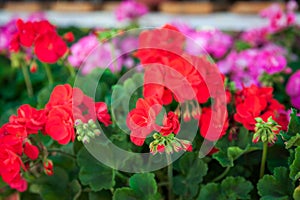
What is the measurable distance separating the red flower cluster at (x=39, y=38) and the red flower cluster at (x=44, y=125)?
19 centimetres

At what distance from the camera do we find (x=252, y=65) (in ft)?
4.96

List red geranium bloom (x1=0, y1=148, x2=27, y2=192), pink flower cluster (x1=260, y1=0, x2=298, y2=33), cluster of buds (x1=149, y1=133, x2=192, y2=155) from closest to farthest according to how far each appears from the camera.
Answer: cluster of buds (x1=149, y1=133, x2=192, y2=155), red geranium bloom (x1=0, y1=148, x2=27, y2=192), pink flower cluster (x1=260, y1=0, x2=298, y2=33)

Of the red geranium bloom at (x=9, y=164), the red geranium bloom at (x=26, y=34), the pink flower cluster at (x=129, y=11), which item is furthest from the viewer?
the pink flower cluster at (x=129, y=11)

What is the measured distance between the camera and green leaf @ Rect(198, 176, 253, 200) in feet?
3.45

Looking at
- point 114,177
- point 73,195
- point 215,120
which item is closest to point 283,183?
point 215,120

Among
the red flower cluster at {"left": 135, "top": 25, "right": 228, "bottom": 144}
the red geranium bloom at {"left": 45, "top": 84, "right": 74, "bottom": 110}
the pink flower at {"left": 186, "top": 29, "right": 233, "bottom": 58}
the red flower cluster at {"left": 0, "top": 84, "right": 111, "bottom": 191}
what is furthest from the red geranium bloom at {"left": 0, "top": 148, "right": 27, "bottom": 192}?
the pink flower at {"left": 186, "top": 29, "right": 233, "bottom": 58}

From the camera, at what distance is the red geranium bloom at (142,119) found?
949 mm

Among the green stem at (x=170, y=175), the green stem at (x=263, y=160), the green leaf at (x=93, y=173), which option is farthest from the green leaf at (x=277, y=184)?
the green leaf at (x=93, y=173)

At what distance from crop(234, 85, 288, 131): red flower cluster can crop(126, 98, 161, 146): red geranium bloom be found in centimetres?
18

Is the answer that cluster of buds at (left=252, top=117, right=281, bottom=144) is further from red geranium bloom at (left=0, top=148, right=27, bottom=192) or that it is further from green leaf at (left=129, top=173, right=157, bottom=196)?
red geranium bloom at (left=0, top=148, right=27, bottom=192)

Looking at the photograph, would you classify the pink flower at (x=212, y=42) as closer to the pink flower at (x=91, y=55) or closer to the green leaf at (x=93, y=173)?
the pink flower at (x=91, y=55)

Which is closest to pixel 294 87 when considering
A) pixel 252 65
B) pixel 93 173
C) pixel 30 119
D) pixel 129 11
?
pixel 252 65

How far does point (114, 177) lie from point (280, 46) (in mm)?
1146

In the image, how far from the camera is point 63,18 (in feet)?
18.7
